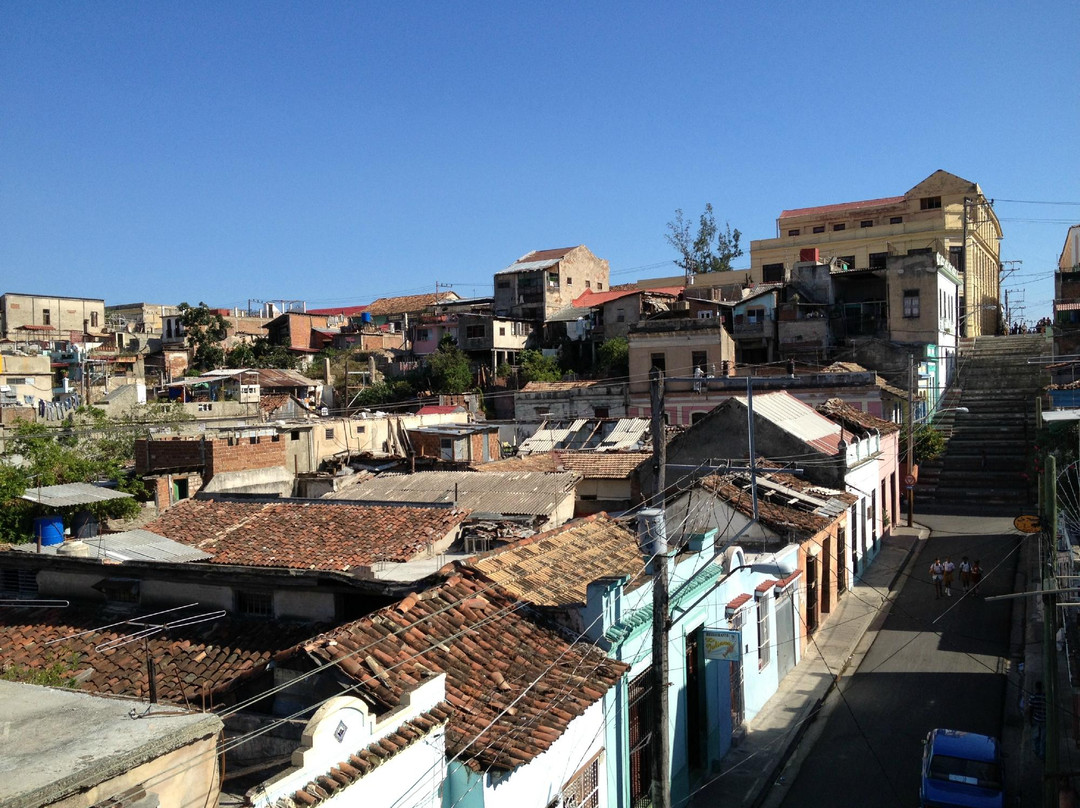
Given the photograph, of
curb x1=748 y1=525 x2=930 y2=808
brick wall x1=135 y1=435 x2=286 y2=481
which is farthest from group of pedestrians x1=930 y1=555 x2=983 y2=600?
brick wall x1=135 y1=435 x2=286 y2=481

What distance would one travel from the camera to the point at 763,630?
1767 centimetres

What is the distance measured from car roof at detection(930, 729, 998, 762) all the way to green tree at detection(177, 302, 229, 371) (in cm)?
5526

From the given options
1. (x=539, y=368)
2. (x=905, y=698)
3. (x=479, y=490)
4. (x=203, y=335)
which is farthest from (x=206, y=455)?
(x=203, y=335)

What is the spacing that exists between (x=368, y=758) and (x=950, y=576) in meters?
22.1

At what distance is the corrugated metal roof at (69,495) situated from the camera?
2055 cm

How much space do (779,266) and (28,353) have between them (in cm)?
4737

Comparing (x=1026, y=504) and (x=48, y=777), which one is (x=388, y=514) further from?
(x=1026, y=504)

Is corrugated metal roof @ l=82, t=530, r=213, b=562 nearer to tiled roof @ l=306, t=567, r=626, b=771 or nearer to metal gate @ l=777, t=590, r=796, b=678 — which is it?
tiled roof @ l=306, t=567, r=626, b=771

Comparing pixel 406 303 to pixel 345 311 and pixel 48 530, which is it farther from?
pixel 48 530

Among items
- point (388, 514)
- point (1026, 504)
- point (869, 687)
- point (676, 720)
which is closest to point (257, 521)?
point (388, 514)

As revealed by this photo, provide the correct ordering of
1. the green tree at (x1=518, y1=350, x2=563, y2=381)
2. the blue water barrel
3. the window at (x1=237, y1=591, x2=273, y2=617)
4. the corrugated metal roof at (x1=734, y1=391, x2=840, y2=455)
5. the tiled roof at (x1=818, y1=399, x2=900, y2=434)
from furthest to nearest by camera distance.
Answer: the green tree at (x1=518, y1=350, x2=563, y2=381) < the tiled roof at (x1=818, y1=399, x2=900, y2=434) < the corrugated metal roof at (x1=734, y1=391, x2=840, y2=455) < the blue water barrel < the window at (x1=237, y1=591, x2=273, y2=617)

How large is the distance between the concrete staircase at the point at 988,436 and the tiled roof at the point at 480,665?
99.4 feet

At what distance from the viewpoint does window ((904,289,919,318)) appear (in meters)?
47.0

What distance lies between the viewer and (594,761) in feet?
36.5
